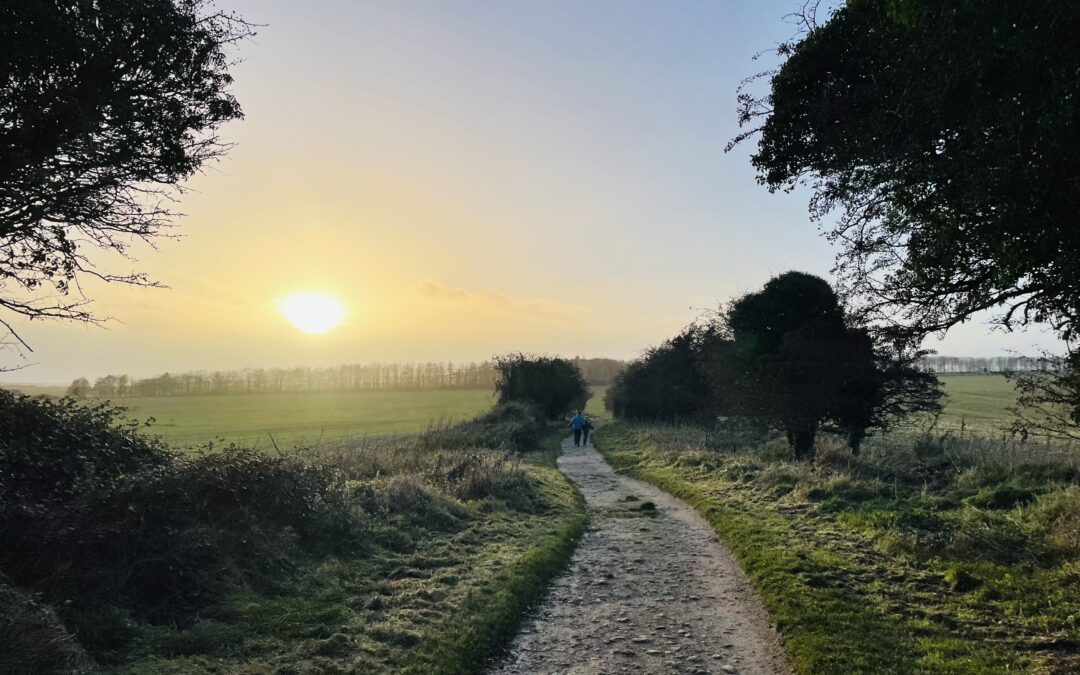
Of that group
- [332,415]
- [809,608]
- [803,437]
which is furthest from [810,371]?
[332,415]

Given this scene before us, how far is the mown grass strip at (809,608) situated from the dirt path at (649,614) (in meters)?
0.25

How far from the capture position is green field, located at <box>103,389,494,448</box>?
5675 cm

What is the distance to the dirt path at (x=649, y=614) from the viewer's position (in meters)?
6.97

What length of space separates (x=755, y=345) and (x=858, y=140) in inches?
637

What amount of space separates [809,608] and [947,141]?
5.96 meters

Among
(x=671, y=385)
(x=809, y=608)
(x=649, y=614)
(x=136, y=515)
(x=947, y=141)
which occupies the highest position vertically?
(x=947, y=141)

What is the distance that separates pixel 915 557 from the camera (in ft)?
31.9

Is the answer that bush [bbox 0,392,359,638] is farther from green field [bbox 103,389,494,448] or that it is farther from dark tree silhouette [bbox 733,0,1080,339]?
green field [bbox 103,389,494,448]

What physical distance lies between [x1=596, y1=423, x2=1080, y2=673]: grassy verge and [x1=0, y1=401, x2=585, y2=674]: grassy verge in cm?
383

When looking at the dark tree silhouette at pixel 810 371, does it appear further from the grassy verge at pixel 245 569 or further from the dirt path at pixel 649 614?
the grassy verge at pixel 245 569

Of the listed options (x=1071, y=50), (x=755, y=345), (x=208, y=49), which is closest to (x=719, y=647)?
(x=1071, y=50)

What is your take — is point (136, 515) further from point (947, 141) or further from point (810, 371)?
point (810, 371)

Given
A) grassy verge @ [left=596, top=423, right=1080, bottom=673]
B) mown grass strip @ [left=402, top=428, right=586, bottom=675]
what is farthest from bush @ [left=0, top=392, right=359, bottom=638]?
grassy verge @ [left=596, top=423, right=1080, bottom=673]

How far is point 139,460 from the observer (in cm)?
1038
